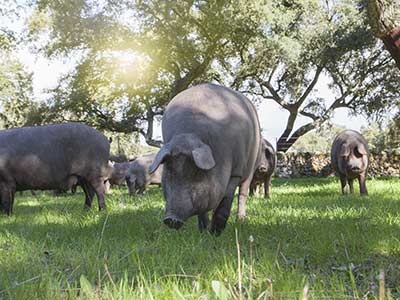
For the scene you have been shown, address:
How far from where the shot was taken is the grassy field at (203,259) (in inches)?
85.8

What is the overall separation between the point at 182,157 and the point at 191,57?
18.5 m

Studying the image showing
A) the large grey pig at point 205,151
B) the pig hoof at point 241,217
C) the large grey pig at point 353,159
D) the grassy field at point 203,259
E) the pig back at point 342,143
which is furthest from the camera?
the pig back at point 342,143

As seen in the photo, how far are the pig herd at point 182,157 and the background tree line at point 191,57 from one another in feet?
39.8

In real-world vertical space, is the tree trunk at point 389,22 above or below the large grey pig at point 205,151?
above

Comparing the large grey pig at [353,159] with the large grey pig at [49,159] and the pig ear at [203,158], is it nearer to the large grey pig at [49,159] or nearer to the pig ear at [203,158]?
the large grey pig at [49,159]

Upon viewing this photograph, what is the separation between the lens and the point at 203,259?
10.7ft

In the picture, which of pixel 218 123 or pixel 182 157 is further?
pixel 218 123

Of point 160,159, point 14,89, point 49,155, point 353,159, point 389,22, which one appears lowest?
point 160,159

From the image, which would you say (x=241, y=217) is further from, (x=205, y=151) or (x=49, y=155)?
(x=49, y=155)

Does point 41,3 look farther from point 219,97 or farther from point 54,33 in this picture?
point 219,97

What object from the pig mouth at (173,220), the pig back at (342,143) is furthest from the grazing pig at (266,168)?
the pig mouth at (173,220)

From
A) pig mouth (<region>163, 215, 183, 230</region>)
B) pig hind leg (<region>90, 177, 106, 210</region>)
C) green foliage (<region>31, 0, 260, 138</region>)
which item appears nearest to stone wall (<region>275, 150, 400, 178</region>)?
green foliage (<region>31, 0, 260, 138</region>)

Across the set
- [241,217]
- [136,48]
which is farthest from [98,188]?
[136,48]

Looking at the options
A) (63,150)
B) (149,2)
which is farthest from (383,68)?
(63,150)
